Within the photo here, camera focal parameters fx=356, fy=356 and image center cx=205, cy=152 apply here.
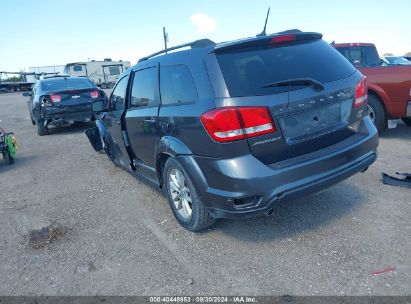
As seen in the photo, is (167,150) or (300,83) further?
(167,150)

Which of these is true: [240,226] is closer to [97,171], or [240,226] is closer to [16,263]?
[16,263]

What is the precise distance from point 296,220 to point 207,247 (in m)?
0.99

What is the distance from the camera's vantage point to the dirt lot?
277 centimetres

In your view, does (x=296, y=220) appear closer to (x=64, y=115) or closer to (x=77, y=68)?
(x=64, y=115)

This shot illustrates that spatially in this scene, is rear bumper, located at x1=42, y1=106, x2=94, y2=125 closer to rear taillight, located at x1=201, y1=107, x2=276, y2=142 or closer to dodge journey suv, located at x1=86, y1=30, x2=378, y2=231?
dodge journey suv, located at x1=86, y1=30, x2=378, y2=231

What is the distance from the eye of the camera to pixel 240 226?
3660 millimetres

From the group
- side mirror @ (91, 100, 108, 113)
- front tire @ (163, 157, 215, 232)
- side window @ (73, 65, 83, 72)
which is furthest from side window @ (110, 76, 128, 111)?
side window @ (73, 65, 83, 72)

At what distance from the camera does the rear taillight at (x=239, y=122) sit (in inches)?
109

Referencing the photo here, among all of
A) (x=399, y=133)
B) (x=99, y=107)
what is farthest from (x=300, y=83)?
(x=399, y=133)

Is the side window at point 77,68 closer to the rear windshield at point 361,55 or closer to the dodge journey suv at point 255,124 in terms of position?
the rear windshield at point 361,55

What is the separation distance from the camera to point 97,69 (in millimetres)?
35719

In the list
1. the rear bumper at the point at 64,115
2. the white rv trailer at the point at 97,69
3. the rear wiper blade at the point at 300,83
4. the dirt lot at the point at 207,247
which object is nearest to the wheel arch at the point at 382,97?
the dirt lot at the point at 207,247

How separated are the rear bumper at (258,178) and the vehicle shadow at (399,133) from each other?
13.8 ft

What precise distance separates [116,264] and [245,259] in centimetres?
116
